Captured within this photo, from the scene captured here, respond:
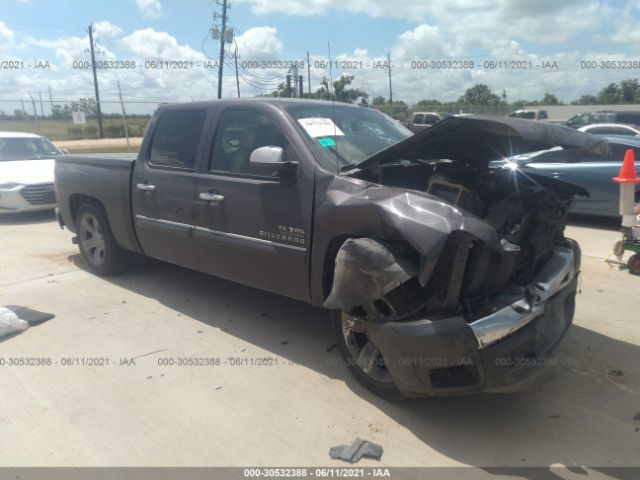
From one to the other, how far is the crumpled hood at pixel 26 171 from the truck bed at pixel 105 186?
3.84 meters

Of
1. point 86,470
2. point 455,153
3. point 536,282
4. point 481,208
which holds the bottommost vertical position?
point 86,470

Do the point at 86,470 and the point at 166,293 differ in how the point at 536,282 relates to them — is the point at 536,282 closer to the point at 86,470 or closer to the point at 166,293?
the point at 86,470

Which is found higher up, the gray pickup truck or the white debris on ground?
the gray pickup truck

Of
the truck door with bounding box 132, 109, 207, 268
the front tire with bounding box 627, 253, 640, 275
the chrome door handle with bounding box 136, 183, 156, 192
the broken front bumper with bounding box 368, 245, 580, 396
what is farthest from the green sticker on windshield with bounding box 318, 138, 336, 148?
the front tire with bounding box 627, 253, 640, 275

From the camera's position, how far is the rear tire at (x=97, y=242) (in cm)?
554

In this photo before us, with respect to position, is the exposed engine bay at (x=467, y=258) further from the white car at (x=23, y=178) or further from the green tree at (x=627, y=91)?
the green tree at (x=627, y=91)

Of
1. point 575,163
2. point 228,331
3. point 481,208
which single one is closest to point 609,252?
point 575,163

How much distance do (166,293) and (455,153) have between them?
3.26m

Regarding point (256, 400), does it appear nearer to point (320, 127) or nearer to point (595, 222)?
point (320, 127)

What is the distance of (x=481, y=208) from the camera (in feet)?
11.2

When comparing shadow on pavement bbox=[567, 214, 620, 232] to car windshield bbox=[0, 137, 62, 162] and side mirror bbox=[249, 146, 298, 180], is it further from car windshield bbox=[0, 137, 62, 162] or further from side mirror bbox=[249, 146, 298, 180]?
car windshield bbox=[0, 137, 62, 162]

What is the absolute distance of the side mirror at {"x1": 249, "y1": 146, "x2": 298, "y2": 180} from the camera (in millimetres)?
3421

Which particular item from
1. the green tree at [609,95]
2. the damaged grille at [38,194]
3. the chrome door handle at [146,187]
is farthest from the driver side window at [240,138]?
the green tree at [609,95]

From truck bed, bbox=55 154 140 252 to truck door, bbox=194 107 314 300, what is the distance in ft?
3.86
